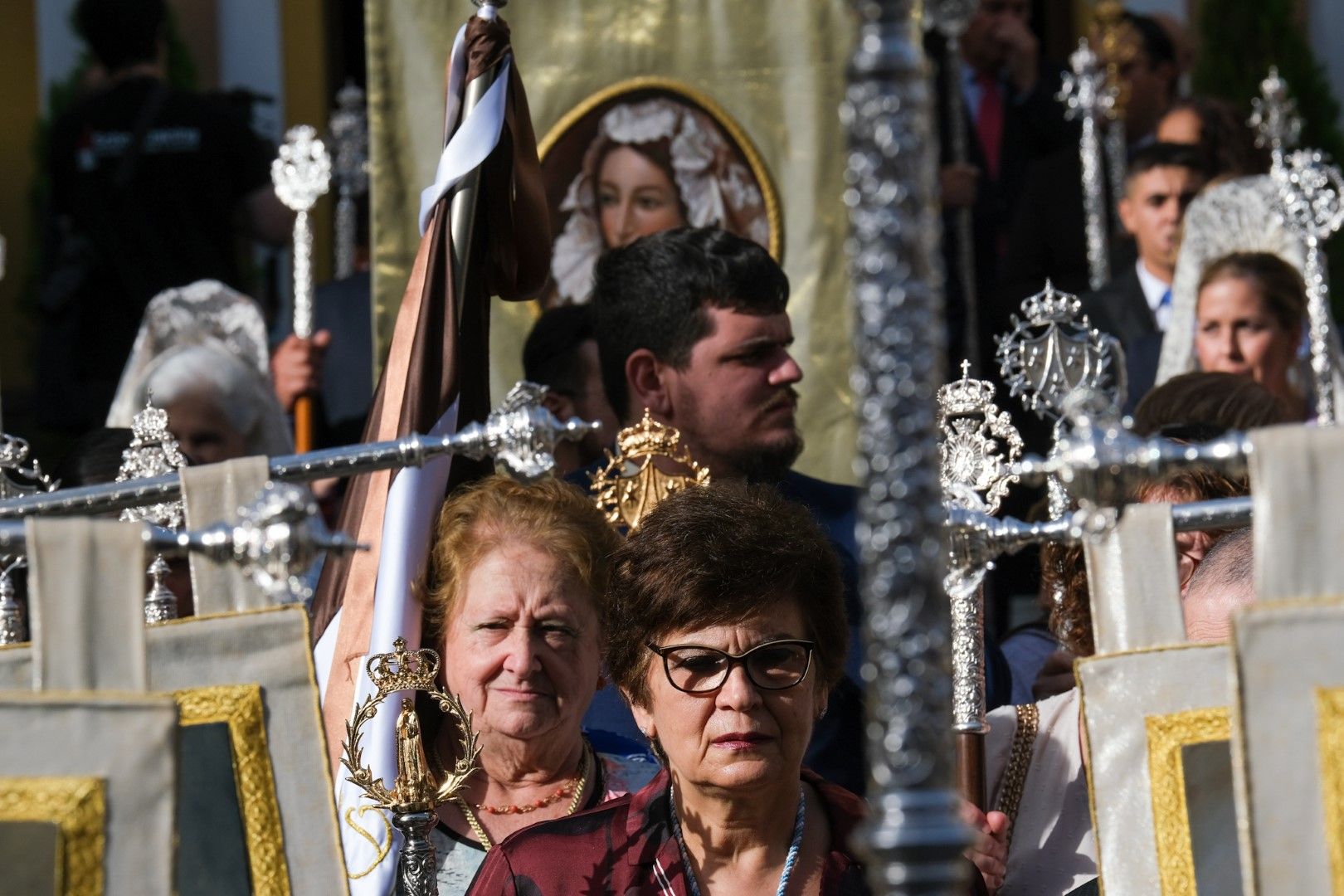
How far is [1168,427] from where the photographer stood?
4168mm

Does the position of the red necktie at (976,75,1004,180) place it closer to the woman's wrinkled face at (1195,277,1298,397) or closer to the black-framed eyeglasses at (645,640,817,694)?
the woman's wrinkled face at (1195,277,1298,397)

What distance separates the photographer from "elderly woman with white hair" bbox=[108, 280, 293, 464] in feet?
16.9

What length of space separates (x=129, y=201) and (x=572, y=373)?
7.77 ft

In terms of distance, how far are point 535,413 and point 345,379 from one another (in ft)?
14.9

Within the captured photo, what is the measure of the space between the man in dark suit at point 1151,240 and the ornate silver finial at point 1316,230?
29.0 inches

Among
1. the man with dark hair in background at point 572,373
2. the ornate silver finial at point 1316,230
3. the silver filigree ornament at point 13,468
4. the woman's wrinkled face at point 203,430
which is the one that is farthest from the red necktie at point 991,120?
the silver filigree ornament at point 13,468

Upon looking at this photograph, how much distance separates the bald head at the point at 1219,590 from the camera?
10.6ft

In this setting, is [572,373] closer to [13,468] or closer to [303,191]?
[303,191]

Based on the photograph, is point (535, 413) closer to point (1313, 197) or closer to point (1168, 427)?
point (1168, 427)

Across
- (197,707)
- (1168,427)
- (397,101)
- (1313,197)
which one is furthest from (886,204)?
(397,101)

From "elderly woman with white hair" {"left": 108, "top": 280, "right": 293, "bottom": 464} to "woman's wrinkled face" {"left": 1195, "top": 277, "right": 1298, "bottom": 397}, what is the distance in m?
2.14

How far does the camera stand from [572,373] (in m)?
5.43

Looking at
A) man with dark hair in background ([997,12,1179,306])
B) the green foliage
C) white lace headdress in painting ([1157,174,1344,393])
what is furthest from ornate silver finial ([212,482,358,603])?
the green foliage

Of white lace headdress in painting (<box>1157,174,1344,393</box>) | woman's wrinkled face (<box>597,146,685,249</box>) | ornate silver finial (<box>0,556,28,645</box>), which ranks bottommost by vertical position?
ornate silver finial (<box>0,556,28,645</box>)
